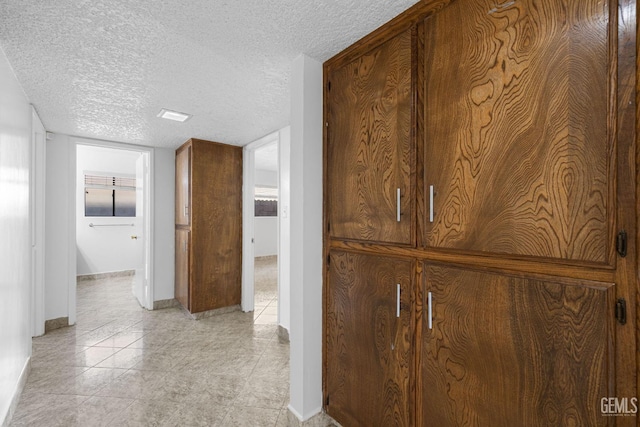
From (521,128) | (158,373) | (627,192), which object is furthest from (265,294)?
(627,192)

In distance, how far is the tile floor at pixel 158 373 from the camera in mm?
1958

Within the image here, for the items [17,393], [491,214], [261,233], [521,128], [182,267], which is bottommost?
[17,393]

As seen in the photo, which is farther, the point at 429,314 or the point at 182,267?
the point at 182,267

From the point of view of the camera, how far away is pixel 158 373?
2451 millimetres

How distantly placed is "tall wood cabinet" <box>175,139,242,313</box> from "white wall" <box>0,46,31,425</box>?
149cm

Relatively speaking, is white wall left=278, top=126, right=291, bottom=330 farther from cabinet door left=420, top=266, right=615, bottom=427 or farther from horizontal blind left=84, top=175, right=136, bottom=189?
horizontal blind left=84, top=175, right=136, bottom=189

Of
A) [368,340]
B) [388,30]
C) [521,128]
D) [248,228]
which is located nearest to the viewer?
[521,128]

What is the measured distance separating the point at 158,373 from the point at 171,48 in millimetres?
2419

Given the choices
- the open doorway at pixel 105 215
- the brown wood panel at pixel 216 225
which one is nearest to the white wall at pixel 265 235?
the open doorway at pixel 105 215

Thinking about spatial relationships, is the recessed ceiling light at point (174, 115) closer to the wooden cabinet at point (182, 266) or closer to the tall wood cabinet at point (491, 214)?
the wooden cabinet at point (182, 266)

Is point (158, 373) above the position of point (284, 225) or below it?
below

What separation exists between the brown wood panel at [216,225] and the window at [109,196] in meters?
3.65

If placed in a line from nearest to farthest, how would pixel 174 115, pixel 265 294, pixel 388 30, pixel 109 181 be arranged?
pixel 388 30
pixel 174 115
pixel 265 294
pixel 109 181

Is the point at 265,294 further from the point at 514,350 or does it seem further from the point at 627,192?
the point at 627,192
